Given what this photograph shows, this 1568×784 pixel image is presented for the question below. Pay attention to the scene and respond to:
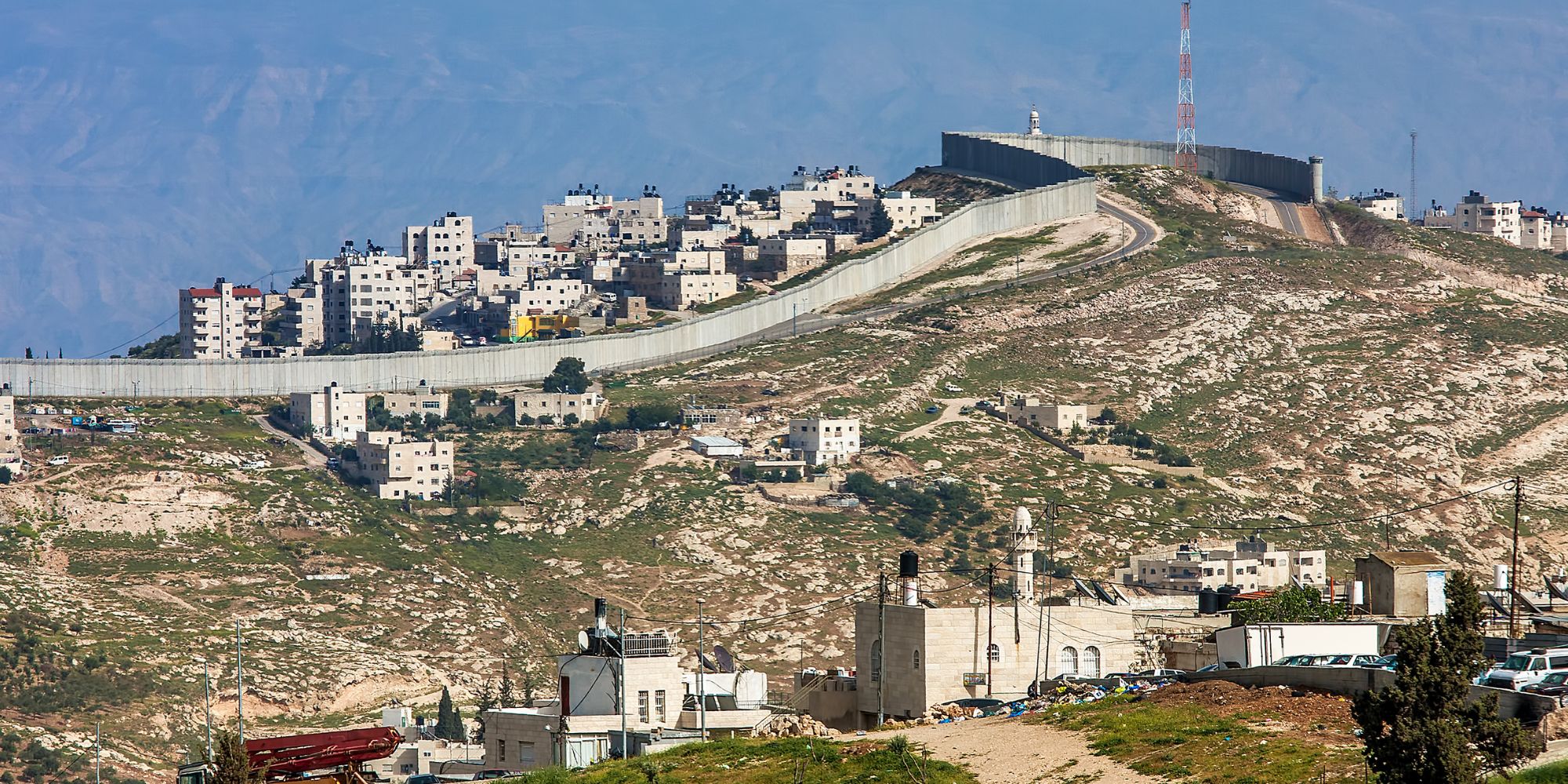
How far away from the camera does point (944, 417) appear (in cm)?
10938

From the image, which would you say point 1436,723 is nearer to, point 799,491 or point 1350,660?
point 1350,660

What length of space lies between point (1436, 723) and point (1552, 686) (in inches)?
137

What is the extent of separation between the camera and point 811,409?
361 feet

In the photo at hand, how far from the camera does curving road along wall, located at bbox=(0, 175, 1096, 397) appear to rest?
113438mm

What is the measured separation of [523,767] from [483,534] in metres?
57.0

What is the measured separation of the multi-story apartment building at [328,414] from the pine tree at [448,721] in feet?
123

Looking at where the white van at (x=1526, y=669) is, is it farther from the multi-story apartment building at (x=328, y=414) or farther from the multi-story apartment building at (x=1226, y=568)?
the multi-story apartment building at (x=328, y=414)

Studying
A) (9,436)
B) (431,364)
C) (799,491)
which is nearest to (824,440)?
(799,491)

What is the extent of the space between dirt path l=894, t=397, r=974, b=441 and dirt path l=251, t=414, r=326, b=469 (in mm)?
24257

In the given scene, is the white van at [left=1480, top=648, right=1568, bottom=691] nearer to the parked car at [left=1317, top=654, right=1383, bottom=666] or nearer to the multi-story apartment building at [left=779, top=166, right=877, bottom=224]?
A: the parked car at [left=1317, top=654, right=1383, bottom=666]

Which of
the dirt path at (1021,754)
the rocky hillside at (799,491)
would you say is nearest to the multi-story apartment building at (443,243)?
the rocky hillside at (799,491)

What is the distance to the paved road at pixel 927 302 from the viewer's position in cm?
12550

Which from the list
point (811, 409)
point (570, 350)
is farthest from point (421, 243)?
point (811, 409)

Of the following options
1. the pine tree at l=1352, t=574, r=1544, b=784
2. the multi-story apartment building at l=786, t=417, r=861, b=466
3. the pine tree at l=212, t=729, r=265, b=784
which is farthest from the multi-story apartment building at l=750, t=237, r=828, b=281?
the pine tree at l=1352, t=574, r=1544, b=784
